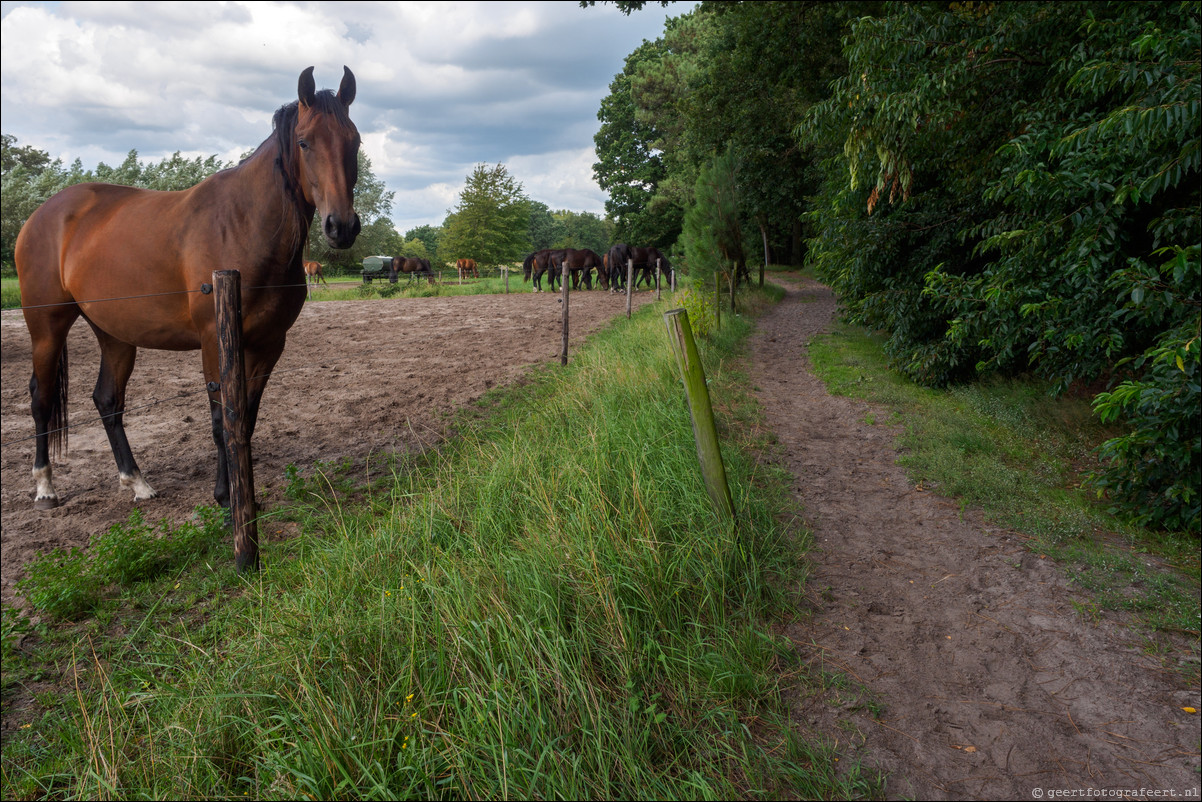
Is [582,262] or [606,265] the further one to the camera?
[606,265]

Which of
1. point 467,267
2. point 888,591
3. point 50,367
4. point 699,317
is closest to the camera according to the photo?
point 888,591

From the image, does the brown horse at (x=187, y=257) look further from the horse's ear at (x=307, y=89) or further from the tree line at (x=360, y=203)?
the tree line at (x=360, y=203)

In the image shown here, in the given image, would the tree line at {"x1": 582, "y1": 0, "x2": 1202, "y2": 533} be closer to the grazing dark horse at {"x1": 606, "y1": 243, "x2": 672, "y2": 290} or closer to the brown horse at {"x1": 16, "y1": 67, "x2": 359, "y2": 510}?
the brown horse at {"x1": 16, "y1": 67, "x2": 359, "y2": 510}

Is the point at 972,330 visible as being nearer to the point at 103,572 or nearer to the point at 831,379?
the point at 831,379

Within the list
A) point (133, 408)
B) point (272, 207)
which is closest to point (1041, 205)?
point (272, 207)

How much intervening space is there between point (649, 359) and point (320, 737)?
5.86m

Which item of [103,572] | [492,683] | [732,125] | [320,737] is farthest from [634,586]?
[732,125]

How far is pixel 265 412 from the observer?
702 centimetres

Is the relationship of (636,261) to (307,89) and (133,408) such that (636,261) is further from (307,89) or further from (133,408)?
(307,89)

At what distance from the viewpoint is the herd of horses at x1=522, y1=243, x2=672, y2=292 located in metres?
26.4

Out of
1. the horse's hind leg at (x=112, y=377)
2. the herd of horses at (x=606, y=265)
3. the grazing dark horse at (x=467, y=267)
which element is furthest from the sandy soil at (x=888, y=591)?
the grazing dark horse at (x=467, y=267)

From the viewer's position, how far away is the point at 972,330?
6.17 m

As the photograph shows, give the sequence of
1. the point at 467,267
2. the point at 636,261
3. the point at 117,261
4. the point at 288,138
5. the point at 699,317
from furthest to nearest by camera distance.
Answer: the point at 467,267 → the point at 636,261 → the point at 699,317 → the point at 117,261 → the point at 288,138

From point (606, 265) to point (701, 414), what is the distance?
25.5 metres
